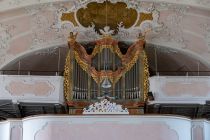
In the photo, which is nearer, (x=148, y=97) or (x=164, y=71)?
(x=148, y=97)

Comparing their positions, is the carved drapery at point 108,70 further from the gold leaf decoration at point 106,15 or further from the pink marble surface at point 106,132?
the pink marble surface at point 106,132

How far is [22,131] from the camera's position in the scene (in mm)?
14898

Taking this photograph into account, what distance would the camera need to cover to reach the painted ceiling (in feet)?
54.0

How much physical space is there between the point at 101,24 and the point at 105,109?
10.4 feet

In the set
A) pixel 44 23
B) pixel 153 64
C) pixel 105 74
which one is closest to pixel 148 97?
pixel 105 74

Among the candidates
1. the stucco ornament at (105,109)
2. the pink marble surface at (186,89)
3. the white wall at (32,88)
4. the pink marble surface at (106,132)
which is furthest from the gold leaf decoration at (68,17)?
the pink marble surface at (106,132)

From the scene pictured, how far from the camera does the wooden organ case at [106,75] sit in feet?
52.7

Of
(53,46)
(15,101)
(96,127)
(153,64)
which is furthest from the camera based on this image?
(153,64)

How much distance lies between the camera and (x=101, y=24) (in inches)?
667

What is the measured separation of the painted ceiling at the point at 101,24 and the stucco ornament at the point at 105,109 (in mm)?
2769

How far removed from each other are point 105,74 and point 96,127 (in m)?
2.20

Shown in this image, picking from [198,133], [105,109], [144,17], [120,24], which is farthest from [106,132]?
[144,17]

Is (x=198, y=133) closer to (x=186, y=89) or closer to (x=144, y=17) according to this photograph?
(x=186, y=89)

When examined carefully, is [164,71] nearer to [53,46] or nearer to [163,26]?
[163,26]
